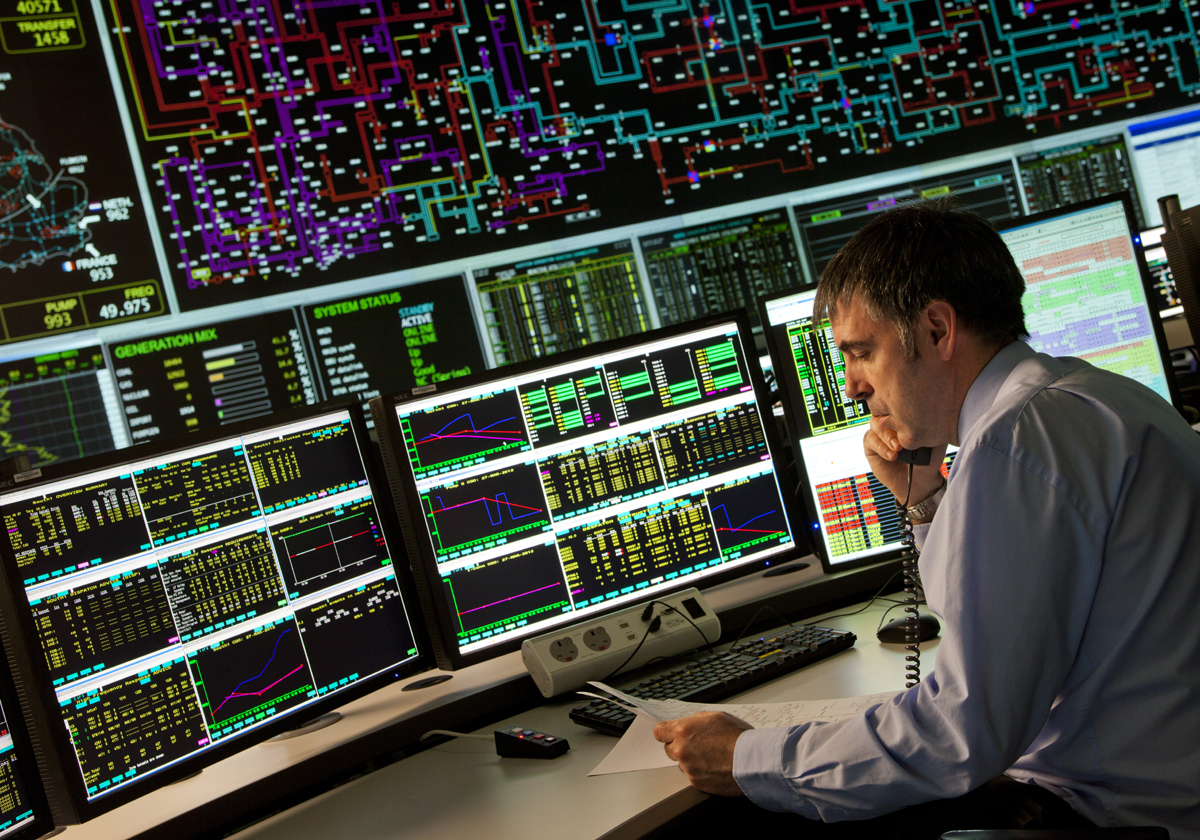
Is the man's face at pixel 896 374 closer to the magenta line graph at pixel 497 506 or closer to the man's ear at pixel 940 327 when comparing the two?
the man's ear at pixel 940 327

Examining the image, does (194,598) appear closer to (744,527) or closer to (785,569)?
(744,527)

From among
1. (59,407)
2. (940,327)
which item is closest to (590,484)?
(940,327)

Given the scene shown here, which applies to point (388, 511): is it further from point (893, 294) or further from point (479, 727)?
point (893, 294)

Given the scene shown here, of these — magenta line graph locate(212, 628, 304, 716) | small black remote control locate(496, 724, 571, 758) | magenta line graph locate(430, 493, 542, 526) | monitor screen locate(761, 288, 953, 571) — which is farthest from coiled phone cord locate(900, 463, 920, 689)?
magenta line graph locate(212, 628, 304, 716)

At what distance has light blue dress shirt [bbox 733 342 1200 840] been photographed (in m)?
0.93

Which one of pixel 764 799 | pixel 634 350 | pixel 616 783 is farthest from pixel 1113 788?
pixel 634 350

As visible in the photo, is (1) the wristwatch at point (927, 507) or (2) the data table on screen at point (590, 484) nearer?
(1) the wristwatch at point (927, 507)

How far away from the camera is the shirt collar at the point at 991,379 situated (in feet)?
3.63

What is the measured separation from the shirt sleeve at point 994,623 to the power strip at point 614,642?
0.66m

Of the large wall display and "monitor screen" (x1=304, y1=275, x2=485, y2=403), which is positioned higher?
the large wall display

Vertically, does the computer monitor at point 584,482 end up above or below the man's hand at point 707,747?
above

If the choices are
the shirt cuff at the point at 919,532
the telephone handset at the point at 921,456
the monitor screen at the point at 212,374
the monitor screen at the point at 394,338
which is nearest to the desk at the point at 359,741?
the shirt cuff at the point at 919,532

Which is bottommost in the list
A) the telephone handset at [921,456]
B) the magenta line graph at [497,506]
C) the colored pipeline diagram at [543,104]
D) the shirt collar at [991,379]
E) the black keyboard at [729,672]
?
the black keyboard at [729,672]

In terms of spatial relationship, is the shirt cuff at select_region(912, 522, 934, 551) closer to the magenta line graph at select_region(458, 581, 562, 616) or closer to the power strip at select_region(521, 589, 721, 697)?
the power strip at select_region(521, 589, 721, 697)
